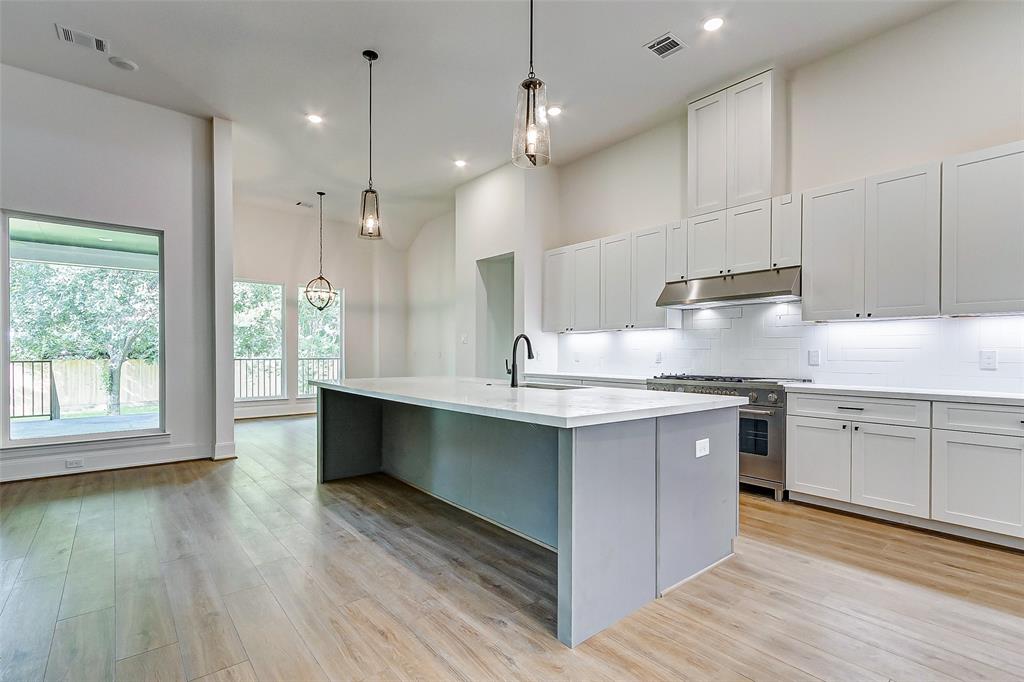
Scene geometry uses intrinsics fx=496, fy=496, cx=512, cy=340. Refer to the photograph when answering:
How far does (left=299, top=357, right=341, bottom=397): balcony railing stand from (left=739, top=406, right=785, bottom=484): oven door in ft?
21.7

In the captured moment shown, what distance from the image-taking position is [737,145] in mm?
4098

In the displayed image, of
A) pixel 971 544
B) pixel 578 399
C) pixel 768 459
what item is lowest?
pixel 971 544

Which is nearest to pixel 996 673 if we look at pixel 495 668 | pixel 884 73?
pixel 495 668

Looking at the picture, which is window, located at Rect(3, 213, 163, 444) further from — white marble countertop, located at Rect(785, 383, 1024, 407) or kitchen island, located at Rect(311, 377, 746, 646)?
white marble countertop, located at Rect(785, 383, 1024, 407)

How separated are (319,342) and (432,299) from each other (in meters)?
2.14

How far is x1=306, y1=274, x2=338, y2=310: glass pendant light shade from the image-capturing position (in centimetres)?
815

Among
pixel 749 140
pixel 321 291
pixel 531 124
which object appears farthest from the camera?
pixel 321 291

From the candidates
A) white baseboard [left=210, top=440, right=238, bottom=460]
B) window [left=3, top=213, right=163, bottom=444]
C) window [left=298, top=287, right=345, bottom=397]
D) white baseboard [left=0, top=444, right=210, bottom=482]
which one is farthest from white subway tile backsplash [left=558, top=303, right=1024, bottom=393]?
window [left=298, top=287, right=345, bottom=397]

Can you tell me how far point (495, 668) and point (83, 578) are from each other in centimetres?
209

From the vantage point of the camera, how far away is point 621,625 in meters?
1.98

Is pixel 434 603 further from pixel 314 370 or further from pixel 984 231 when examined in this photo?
pixel 314 370

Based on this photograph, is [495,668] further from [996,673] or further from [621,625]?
[996,673]

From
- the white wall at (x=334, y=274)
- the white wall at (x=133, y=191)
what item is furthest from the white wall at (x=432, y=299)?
the white wall at (x=133, y=191)

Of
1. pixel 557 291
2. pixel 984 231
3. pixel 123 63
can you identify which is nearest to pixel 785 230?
pixel 984 231
